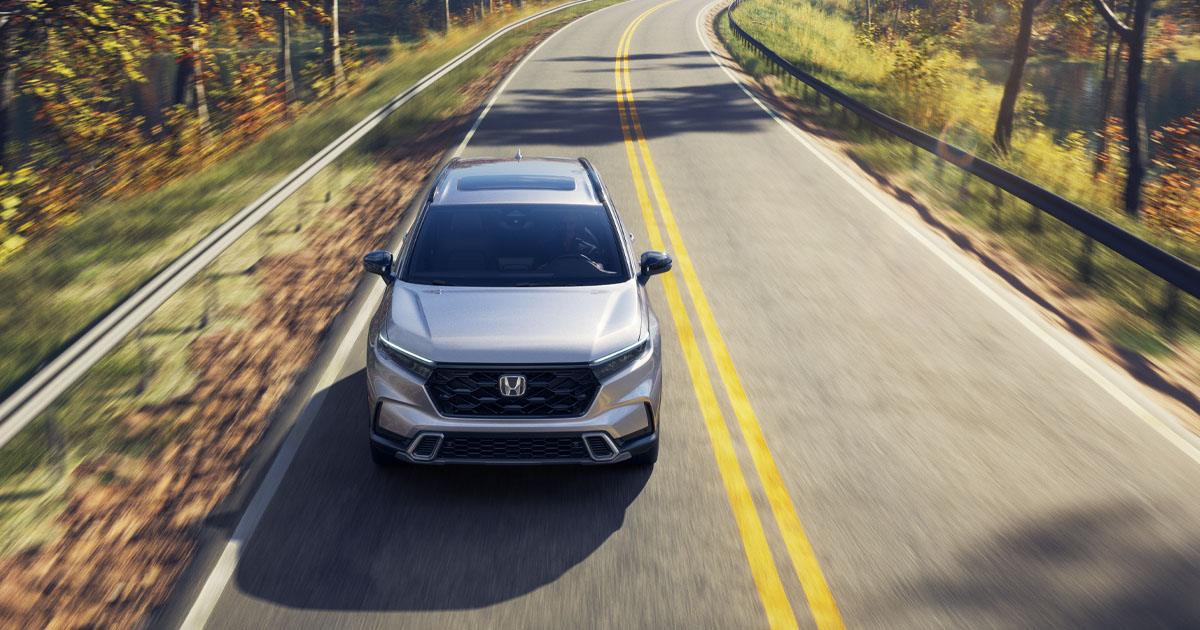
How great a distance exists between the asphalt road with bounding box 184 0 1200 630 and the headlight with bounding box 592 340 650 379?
32.8 inches

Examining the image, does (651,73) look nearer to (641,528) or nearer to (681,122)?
(681,122)

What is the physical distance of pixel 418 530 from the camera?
16.0 ft

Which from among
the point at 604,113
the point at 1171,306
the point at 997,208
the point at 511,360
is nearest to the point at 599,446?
the point at 511,360

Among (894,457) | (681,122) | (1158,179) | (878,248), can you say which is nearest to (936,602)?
(894,457)

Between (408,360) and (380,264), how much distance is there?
4.12 ft

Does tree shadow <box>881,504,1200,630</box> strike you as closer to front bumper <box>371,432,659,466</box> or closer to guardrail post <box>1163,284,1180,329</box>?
front bumper <box>371,432,659,466</box>

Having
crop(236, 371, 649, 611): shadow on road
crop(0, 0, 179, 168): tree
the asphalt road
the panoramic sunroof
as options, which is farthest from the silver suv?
crop(0, 0, 179, 168): tree

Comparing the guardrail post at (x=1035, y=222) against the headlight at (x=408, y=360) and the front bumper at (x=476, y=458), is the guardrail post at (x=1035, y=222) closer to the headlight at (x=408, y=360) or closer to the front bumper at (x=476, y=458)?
the front bumper at (x=476, y=458)

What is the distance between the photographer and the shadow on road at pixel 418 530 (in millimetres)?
4371

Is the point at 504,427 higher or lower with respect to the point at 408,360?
lower

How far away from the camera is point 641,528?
494 cm

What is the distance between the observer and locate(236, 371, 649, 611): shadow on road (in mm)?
4371

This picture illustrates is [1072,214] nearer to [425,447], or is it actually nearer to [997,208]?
[997,208]

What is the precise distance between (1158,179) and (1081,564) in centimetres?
2259
